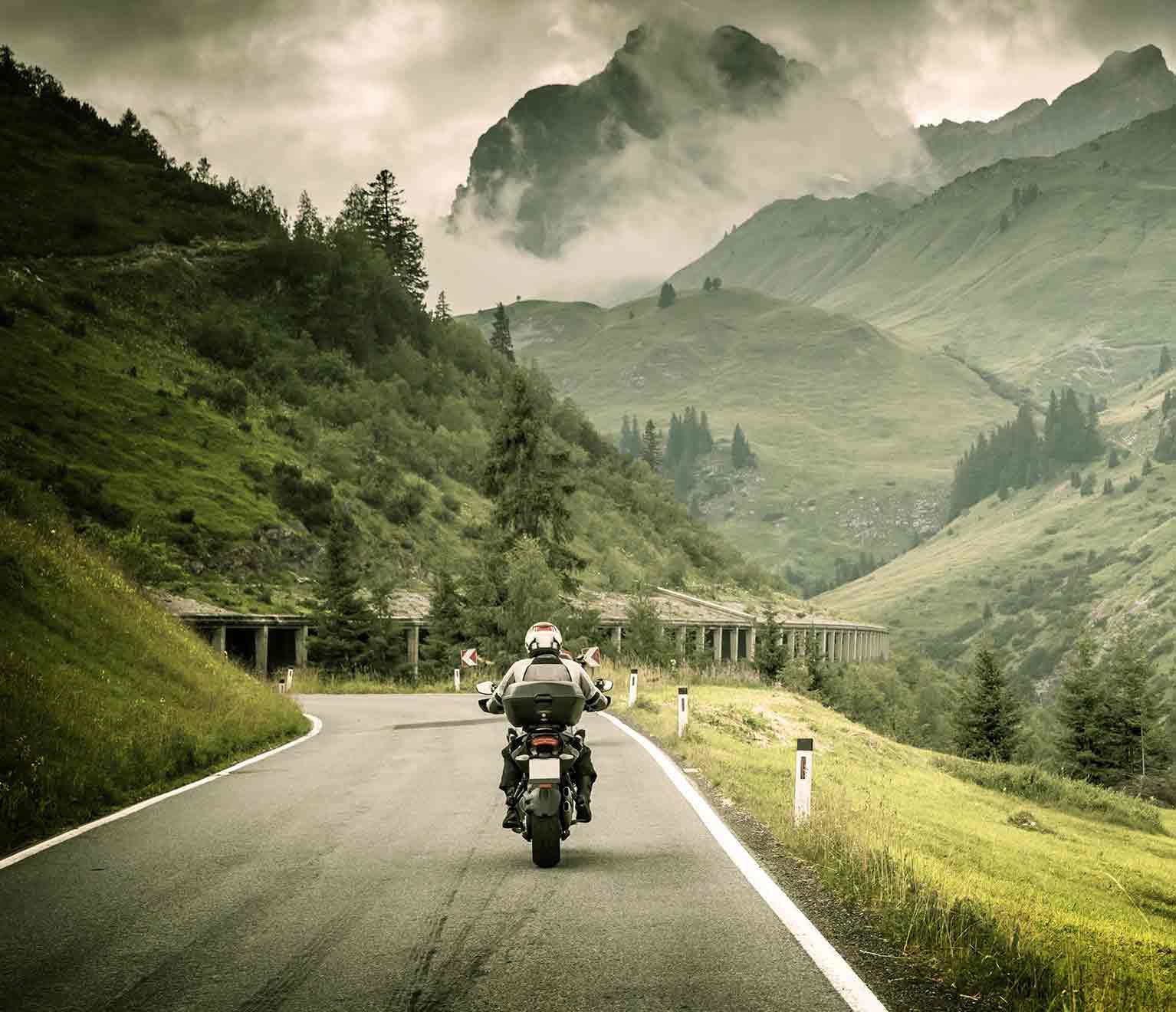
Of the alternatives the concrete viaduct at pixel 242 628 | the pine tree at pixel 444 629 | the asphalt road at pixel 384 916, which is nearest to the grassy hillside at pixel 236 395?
the concrete viaduct at pixel 242 628

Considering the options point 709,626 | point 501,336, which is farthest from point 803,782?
point 501,336

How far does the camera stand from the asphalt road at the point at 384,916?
18.4 feet

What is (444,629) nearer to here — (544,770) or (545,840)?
(544,770)

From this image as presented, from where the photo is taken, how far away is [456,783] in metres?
14.3

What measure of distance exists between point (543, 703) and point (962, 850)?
8.91 m

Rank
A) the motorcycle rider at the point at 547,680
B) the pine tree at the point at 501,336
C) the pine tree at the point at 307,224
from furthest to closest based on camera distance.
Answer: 1. the pine tree at the point at 501,336
2. the pine tree at the point at 307,224
3. the motorcycle rider at the point at 547,680

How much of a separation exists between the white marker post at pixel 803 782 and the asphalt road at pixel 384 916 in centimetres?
108

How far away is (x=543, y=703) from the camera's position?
366 inches

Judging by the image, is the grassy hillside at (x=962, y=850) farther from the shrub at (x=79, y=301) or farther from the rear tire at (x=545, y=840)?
the shrub at (x=79, y=301)

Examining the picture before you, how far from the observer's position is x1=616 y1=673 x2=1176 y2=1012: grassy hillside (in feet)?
20.5

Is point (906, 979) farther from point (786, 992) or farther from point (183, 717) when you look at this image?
point (183, 717)

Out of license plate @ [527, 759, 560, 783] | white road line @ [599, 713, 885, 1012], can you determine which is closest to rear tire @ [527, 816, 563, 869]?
license plate @ [527, 759, 560, 783]

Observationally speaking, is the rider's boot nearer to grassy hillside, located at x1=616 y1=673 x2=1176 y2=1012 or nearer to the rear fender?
the rear fender

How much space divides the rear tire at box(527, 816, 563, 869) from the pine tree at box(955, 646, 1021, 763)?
55901 millimetres
